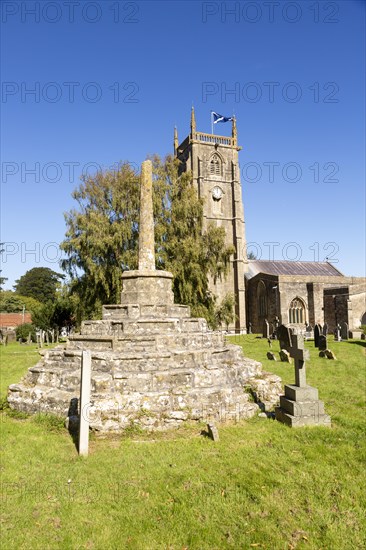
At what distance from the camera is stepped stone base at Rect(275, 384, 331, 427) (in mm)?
6750

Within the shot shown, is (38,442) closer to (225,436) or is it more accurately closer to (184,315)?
(225,436)

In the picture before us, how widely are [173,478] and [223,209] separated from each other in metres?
36.7

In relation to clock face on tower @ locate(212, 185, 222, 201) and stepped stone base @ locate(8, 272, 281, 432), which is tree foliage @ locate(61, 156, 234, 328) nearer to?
stepped stone base @ locate(8, 272, 281, 432)

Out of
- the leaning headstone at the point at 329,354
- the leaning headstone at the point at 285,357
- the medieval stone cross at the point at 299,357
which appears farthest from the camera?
the leaning headstone at the point at 329,354

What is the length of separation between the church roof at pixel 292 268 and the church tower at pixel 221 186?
74.7 inches

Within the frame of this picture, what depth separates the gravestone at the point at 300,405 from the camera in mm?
6770

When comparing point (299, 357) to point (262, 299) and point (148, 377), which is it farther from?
point (262, 299)

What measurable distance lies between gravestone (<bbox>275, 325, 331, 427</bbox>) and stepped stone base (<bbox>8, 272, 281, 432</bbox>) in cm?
81

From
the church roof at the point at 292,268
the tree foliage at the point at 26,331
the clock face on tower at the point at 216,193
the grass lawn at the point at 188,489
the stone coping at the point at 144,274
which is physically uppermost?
the clock face on tower at the point at 216,193

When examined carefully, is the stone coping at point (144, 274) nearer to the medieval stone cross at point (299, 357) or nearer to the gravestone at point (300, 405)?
the medieval stone cross at point (299, 357)

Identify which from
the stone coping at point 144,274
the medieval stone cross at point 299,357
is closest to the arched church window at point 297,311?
the stone coping at point 144,274

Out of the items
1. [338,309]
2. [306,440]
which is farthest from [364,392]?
[338,309]

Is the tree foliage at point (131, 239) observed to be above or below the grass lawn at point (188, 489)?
above

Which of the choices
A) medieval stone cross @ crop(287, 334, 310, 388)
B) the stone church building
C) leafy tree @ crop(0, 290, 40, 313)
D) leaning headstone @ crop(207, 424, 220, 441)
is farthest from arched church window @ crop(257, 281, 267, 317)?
leafy tree @ crop(0, 290, 40, 313)
